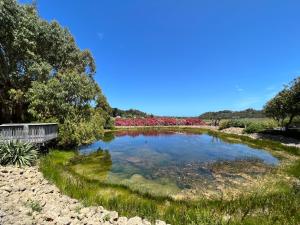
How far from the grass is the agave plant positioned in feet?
3.70

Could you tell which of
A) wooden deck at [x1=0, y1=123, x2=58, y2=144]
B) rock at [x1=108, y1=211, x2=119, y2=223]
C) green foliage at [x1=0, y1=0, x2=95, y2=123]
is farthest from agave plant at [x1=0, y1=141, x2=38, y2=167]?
green foliage at [x1=0, y1=0, x2=95, y2=123]

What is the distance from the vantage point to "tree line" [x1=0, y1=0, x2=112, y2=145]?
17.3 meters

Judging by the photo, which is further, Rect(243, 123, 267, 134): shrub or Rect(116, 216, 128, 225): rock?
Rect(243, 123, 267, 134): shrub

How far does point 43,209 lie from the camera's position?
275 inches

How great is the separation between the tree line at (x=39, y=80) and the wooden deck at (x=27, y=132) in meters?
2.62

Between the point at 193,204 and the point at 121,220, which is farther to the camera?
the point at 193,204

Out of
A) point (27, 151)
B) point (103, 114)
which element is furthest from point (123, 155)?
point (103, 114)

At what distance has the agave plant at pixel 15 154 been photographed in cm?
1098

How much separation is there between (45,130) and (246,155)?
14.4 m

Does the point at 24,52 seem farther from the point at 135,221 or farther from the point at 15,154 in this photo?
the point at 135,221

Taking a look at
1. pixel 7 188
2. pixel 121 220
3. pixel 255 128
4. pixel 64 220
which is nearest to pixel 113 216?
pixel 121 220

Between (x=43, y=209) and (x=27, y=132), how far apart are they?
747 centimetres

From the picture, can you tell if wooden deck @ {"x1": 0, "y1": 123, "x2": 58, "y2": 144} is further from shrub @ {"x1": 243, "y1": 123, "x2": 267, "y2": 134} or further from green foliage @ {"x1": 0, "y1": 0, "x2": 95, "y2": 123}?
shrub @ {"x1": 243, "y1": 123, "x2": 267, "y2": 134}

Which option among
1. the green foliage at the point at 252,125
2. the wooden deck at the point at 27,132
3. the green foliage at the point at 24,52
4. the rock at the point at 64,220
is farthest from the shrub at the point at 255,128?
the rock at the point at 64,220
